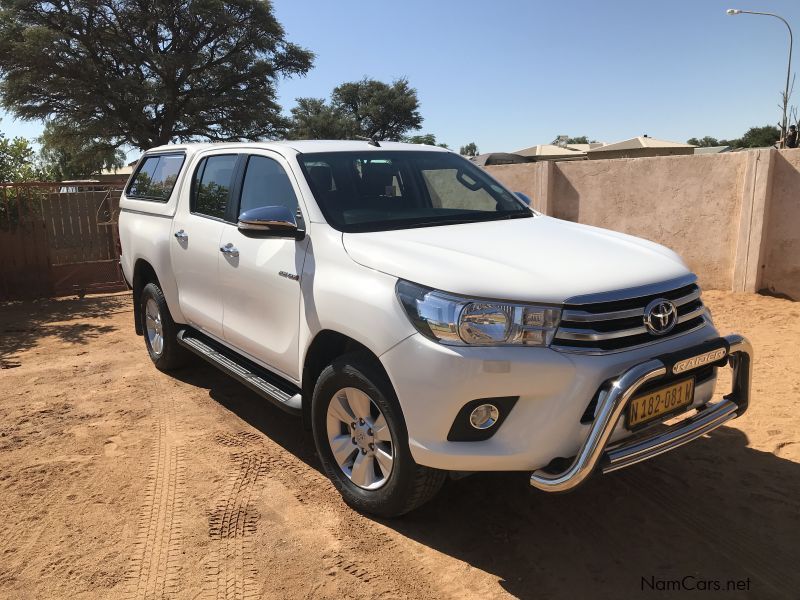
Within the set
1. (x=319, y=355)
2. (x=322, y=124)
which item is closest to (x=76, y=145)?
(x=322, y=124)

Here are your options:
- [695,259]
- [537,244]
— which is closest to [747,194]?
[695,259]

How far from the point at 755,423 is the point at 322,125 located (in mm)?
42191

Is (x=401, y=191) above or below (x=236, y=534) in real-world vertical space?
above

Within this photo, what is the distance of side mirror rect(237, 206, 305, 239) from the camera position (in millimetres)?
3426

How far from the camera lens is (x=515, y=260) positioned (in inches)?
116

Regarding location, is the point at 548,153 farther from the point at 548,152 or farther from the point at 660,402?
the point at 660,402

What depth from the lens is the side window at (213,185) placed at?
4457 mm

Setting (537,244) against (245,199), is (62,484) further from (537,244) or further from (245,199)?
(537,244)

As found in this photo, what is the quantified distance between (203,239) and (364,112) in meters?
42.9

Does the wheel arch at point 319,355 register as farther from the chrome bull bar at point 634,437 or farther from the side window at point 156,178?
the side window at point 156,178

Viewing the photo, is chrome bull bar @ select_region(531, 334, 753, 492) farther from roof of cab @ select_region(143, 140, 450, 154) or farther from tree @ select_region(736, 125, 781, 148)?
tree @ select_region(736, 125, 781, 148)

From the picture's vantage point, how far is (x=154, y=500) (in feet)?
11.7

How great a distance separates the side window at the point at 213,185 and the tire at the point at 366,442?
1787 mm

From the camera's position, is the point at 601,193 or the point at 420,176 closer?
the point at 420,176
